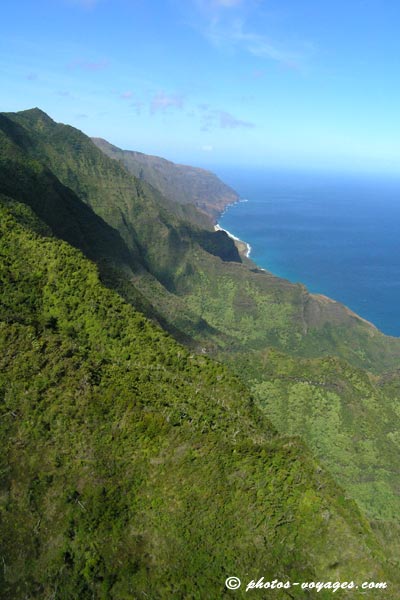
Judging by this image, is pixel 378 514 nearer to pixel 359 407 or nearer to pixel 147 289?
pixel 359 407

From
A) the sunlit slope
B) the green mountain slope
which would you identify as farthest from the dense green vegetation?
the sunlit slope

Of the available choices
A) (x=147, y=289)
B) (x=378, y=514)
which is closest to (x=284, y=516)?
(x=378, y=514)

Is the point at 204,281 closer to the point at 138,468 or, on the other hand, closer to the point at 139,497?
the point at 138,468

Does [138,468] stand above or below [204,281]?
above

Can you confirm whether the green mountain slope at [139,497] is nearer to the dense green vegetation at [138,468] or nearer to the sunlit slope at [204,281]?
the dense green vegetation at [138,468]

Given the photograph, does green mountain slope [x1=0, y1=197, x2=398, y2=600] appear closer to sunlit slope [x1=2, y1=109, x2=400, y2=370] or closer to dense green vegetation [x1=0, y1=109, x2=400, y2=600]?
dense green vegetation [x1=0, y1=109, x2=400, y2=600]

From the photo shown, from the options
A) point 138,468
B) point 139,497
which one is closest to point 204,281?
point 138,468

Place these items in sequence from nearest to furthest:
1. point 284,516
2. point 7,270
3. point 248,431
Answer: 1. point 284,516
2. point 248,431
3. point 7,270

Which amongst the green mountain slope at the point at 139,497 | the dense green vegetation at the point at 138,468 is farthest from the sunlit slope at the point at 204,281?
the green mountain slope at the point at 139,497
